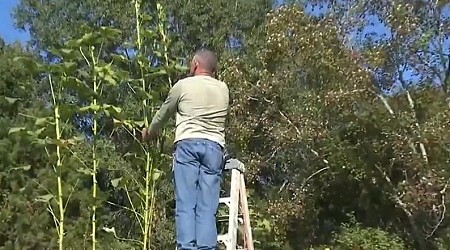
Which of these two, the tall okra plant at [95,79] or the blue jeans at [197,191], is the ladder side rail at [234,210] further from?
the tall okra plant at [95,79]

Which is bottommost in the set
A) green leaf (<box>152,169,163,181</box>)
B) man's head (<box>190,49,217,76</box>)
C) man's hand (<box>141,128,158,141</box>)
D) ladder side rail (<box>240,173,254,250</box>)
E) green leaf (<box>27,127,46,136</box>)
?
ladder side rail (<box>240,173,254,250</box>)

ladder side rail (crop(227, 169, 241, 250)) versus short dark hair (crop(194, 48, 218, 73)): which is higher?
short dark hair (crop(194, 48, 218, 73))

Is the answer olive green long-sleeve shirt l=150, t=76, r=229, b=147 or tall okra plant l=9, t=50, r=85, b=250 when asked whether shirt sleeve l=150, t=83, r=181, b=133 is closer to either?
olive green long-sleeve shirt l=150, t=76, r=229, b=147

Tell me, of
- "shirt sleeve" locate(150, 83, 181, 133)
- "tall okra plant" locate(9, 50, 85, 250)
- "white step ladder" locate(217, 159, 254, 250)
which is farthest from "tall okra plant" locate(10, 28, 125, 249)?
"white step ladder" locate(217, 159, 254, 250)

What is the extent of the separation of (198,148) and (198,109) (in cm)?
15

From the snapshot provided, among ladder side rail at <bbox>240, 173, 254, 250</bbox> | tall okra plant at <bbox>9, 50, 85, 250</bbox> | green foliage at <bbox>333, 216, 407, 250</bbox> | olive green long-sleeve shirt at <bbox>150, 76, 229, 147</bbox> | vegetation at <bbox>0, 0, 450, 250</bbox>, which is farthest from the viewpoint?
green foliage at <bbox>333, 216, 407, 250</bbox>

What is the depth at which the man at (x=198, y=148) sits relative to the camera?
8.39 ft

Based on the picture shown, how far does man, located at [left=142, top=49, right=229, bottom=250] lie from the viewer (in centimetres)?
256

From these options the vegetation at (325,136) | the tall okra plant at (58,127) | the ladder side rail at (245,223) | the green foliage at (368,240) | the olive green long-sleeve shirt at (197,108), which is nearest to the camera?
the olive green long-sleeve shirt at (197,108)

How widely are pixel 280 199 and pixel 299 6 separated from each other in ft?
9.66

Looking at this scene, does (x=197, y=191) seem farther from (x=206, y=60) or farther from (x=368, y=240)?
(x=368, y=240)

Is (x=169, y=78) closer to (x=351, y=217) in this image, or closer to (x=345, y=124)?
(x=345, y=124)

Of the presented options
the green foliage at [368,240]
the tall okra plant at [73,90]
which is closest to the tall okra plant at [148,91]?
the tall okra plant at [73,90]

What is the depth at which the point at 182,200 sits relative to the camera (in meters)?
2.57
